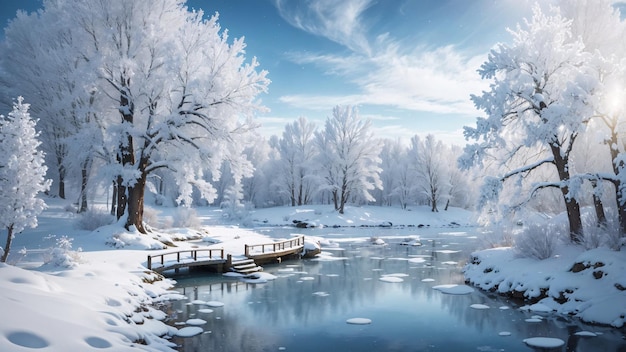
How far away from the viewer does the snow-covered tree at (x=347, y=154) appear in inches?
1944

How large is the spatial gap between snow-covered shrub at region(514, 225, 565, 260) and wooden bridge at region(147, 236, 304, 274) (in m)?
12.5

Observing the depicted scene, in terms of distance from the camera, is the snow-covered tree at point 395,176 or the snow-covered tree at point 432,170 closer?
the snow-covered tree at point 432,170

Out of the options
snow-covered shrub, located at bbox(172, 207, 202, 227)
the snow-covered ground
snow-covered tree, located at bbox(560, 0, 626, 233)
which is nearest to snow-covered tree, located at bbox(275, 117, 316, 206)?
snow-covered shrub, located at bbox(172, 207, 202, 227)

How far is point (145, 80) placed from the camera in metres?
20.4

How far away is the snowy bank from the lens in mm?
12062

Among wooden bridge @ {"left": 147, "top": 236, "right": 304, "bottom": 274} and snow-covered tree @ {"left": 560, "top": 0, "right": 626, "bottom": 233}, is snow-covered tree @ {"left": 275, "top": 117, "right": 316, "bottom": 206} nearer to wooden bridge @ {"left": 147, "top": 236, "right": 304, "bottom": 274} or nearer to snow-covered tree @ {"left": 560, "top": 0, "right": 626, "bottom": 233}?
wooden bridge @ {"left": 147, "top": 236, "right": 304, "bottom": 274}

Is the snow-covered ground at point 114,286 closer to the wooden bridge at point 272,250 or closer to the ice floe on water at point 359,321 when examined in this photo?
the wooden bridge at point 272,250

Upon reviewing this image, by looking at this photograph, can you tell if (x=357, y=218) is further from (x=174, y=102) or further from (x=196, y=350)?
(x=196, y=350)

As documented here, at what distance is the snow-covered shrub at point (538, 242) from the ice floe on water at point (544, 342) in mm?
5977

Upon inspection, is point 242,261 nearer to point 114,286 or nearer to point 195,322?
point 114,286

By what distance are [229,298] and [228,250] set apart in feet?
24.3

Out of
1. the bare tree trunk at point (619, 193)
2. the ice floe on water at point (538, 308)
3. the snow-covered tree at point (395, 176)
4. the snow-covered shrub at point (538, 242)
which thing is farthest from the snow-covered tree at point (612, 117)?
the snow-covered tree at point (395, 176)

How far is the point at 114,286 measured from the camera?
12.6 metres

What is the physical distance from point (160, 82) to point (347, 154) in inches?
1260
